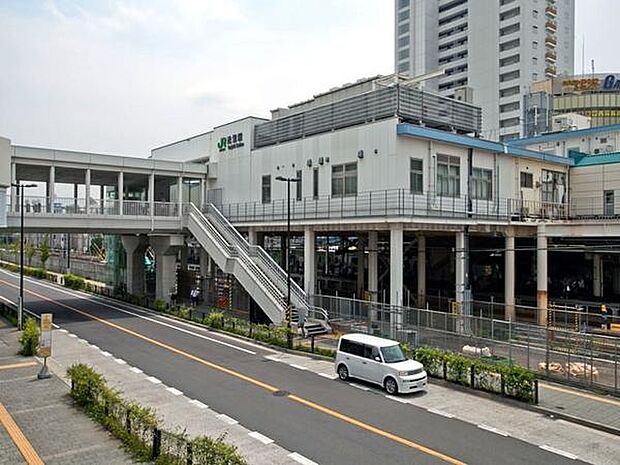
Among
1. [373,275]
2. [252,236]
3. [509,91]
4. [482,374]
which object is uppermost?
[509,91]

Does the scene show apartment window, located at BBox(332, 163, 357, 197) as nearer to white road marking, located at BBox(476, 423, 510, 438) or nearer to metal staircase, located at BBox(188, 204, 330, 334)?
metal staircase, located at BBox(188, 204, 330, 334)

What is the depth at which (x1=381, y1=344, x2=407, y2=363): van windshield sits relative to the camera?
17484mm

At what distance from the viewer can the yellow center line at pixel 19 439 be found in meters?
11.7

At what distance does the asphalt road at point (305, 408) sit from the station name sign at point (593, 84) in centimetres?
7729

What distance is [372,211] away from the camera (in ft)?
90.2

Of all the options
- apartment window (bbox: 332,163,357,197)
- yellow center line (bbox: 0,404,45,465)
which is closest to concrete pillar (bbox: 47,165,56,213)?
apartment window (bbox: 332,163,357,197)

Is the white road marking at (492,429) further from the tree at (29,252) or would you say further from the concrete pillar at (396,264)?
the tree at (29,252)

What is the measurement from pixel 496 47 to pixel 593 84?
52.9 ft

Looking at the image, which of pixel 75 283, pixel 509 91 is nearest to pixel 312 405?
pixel 75 283

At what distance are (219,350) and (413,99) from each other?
1627 cm

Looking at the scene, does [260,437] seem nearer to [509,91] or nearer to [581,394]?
[581,394]

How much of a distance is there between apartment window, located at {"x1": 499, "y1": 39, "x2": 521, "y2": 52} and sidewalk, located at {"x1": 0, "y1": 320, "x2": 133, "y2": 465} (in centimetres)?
8513

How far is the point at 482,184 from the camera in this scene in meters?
31.4

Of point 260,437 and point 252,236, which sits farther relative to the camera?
point 252,236
